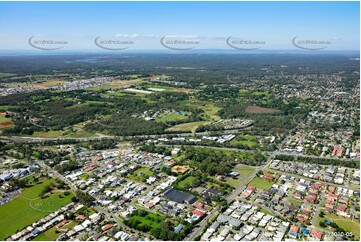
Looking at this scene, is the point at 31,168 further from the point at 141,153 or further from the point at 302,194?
the point at 302,194

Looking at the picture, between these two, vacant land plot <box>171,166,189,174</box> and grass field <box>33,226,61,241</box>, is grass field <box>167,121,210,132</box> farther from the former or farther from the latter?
grass field <box>33,226,61,241</box>

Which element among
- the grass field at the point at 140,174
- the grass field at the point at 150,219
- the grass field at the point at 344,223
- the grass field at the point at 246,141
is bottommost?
the grass field at the point at 344,223

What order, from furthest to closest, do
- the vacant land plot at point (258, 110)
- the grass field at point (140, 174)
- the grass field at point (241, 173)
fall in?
1. the vacant land plot at point (258, 110)
2. the grass field at point (140, 174)
3. the grass field at point (241, 173)

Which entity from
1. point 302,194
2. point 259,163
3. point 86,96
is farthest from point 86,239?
point 86,96

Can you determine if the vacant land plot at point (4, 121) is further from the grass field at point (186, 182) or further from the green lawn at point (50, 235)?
the grass field at point (186, 182)

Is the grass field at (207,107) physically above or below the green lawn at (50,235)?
above

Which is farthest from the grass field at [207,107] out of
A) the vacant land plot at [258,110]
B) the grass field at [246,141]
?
the grass field at [246,141]

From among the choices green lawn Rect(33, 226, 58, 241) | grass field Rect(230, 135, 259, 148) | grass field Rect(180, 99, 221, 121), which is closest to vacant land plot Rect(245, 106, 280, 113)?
grass field Rect(180, 99, 221, 121)
